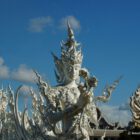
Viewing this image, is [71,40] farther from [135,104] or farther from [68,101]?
[135,104]

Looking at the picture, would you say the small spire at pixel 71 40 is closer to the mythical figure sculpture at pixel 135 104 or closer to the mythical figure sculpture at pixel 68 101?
the mythical figure sculpture at pixel 68 101

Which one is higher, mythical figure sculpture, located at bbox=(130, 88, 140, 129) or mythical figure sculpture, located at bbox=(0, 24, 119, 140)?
mythical figure sculpture, located at bbox=(130, 88, 140, 129)

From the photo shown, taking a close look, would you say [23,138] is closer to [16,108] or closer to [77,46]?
[16,108]

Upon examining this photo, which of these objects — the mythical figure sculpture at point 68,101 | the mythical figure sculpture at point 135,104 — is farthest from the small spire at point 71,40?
the mythical figure sculpture at point 135,104

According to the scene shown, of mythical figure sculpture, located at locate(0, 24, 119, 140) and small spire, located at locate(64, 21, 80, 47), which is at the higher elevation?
small spire, located at locate(64, 21, 80, 47)

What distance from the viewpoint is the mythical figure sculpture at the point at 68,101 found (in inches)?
→ 691

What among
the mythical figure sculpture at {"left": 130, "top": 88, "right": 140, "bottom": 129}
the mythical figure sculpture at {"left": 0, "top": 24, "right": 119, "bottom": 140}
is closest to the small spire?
the mythical figure sculpture at {"left": 0, "top": 24, "right": 119, "bottom": 140}

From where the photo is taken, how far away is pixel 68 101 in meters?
18.6

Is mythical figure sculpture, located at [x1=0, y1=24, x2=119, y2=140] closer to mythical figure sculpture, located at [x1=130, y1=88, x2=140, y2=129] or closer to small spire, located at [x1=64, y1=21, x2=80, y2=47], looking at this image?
small spire, located at [x1=64, y1=21, x2=80, y2=47]

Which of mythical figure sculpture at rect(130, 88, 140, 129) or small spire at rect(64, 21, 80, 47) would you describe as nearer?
small spire at rect(64, 21, 80, 47)

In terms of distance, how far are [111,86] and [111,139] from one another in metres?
23.6

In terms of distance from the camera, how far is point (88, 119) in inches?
744

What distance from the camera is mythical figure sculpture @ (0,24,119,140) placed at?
1756 centimetres

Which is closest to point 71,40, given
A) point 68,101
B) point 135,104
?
point 68,101
